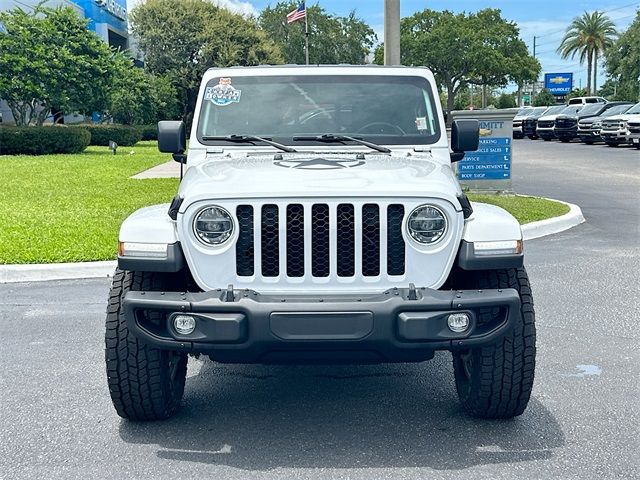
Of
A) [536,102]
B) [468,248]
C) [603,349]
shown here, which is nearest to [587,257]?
[603,349]

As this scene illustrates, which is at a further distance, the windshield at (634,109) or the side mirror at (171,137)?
the windshield at (634,109)

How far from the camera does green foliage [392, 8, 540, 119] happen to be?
6800 centimetres

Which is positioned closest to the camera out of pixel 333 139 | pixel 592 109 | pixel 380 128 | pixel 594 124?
pixel 333 139

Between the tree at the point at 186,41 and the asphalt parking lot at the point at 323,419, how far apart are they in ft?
169

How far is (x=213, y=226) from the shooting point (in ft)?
12.6

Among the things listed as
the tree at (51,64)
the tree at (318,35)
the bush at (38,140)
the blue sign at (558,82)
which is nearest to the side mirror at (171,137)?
the bush at (38,140)

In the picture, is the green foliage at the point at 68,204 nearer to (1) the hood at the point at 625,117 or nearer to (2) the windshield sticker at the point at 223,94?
(2) the windshield sticker at the point at 223,94

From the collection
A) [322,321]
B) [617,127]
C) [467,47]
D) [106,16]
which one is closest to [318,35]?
[467,47]

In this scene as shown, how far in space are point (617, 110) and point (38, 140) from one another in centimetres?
2256

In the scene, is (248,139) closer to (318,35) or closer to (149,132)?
(149,132)

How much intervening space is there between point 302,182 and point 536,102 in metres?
93.3

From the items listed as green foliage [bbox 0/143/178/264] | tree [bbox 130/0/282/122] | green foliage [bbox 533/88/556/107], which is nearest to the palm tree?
green foliage [bbox 533/88/556/107]

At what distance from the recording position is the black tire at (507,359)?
13.0ft

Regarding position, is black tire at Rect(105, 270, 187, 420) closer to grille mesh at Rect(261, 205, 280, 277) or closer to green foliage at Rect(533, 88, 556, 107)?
grille mesh at Rect(261, 205, 280, 277)
